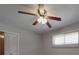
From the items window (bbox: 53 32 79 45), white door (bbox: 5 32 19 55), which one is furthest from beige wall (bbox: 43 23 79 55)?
white door (bbox: 5 32 19 55)

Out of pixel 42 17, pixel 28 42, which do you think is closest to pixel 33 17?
pixel 42 17

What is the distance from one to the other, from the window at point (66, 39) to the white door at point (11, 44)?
0.42 m

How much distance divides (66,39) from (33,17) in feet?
1.42

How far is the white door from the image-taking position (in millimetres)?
1356

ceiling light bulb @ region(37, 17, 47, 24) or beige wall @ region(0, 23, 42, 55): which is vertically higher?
ceiling light bulb @ region(37, 17, 47, 24)

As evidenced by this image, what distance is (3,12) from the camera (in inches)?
55.1

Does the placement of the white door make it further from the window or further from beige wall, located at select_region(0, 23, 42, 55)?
the window

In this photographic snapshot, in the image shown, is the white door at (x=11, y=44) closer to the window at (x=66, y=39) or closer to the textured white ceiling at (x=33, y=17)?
the textured white ceiling at (x=33, y=17)

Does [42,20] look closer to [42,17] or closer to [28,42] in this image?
[42,17]

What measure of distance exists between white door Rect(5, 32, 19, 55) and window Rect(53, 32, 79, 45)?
420mm

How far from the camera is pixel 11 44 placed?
1.37 meters

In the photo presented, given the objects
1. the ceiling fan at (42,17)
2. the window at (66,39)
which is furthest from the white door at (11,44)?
the window at (66,39)

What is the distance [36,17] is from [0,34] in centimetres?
43
